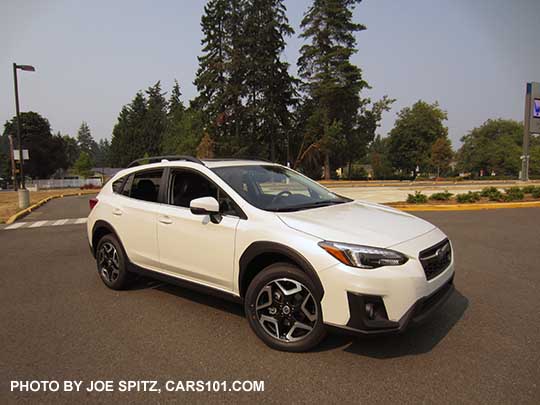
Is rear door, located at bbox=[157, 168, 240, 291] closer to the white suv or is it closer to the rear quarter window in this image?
the white suv

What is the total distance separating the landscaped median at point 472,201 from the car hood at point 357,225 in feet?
32.8

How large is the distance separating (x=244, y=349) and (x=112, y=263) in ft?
8.09

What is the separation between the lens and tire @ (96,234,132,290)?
4.65 metres

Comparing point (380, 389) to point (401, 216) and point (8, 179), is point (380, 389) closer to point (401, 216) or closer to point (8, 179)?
point (401, 216)

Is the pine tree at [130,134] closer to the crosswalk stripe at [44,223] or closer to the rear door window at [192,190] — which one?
the crosswalk stripe at [44,223]

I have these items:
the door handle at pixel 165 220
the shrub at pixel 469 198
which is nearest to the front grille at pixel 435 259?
the door handle at pixel 165 220

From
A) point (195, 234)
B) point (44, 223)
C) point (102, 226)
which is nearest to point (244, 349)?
point (195, 234)

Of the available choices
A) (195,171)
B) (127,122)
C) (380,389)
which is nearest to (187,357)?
(380,389)

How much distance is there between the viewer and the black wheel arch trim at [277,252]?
288 cm

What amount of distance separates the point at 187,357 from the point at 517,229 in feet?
27.8

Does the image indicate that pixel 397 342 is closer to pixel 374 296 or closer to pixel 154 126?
pixel 374 296

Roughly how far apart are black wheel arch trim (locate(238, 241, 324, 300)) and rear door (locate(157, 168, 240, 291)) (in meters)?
0.15

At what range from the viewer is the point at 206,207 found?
3402 millimetres

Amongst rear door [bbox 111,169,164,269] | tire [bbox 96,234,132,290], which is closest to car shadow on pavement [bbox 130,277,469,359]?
rear door [bbox 111,169,164,269]
